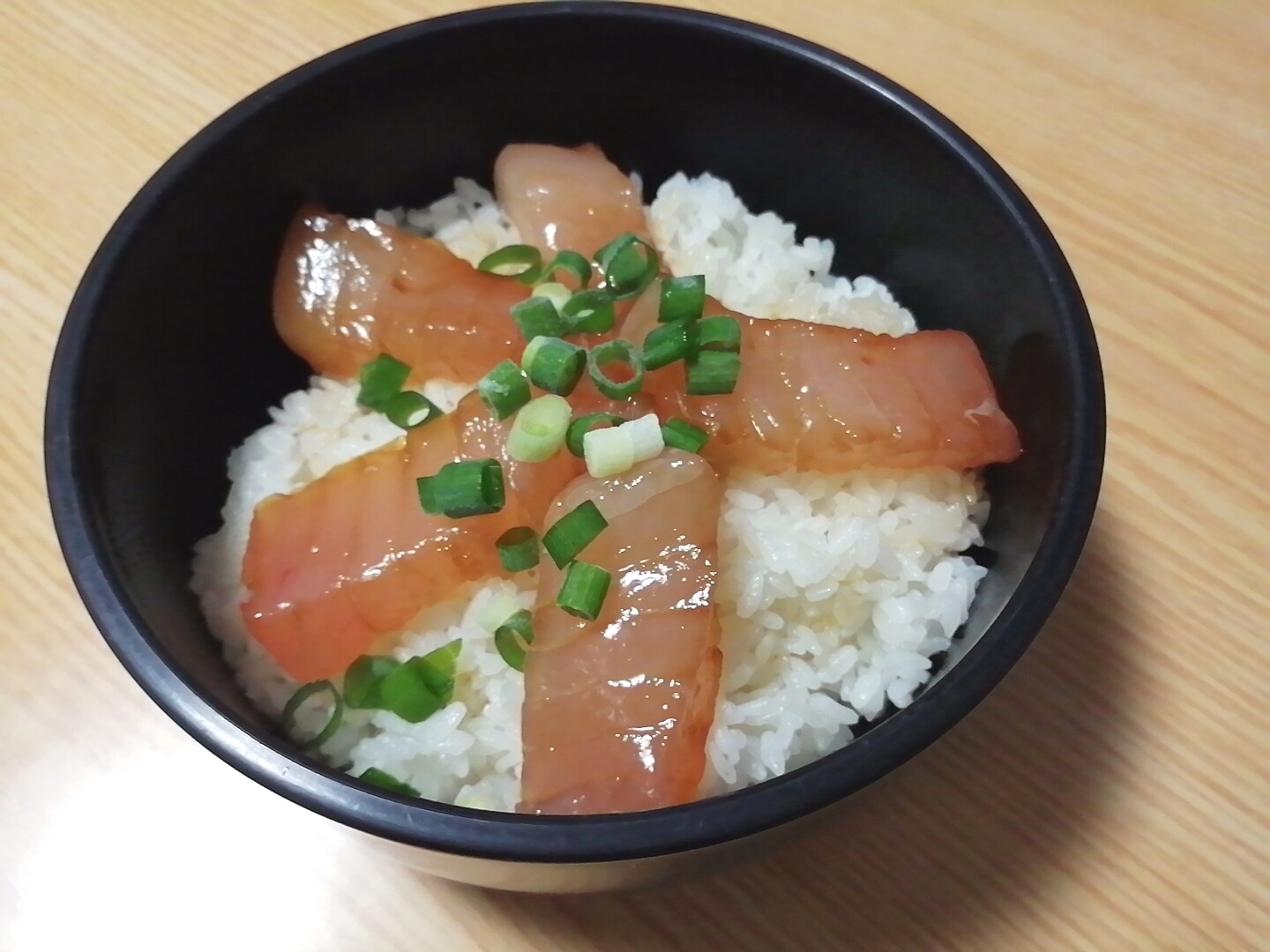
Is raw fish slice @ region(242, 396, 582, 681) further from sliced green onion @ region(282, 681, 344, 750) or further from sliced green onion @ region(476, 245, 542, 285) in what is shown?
sliced green onion @ region(476, 245, 542, 285)

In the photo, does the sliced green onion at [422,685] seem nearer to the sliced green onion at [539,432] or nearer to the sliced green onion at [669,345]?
the sliced green onion at [539,432]

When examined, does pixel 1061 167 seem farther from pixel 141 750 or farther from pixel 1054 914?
pixel 141 750

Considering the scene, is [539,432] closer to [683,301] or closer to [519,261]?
[683,301]

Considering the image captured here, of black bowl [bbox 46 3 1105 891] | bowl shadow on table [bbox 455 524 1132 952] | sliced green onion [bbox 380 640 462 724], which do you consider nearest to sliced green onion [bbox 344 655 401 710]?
sliced green onion [bbox 380 640 462 724]

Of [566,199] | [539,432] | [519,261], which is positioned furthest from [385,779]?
[566,199]

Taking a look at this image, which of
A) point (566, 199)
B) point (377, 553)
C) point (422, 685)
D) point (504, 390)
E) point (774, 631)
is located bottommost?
point (422, 685)

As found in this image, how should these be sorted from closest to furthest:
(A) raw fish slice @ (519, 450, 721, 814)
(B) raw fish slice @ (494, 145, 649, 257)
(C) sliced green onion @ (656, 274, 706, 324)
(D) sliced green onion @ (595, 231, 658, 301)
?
(A) raw fish slice @ (519, 450, 721, 814), (C) sliced green onion @ (656, 274, 706, 324), (D) sliced green onion @ (595, 231, 658, 301), (B) raw fish slice @ (494, 145, 649, 257)
